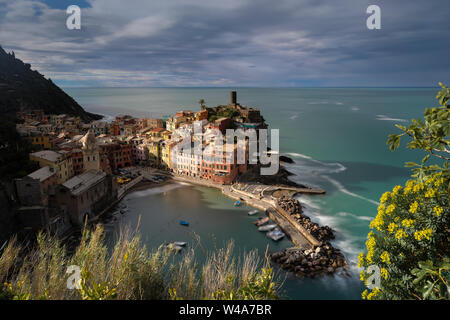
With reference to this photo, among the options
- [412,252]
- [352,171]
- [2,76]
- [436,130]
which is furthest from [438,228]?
[2,76]

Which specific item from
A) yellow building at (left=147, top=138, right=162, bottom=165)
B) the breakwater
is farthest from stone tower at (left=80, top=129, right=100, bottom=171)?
the breakwater

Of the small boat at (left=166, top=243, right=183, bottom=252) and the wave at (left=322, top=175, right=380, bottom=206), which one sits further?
the wave at (left=322, top=175, right=380, bottom=206)

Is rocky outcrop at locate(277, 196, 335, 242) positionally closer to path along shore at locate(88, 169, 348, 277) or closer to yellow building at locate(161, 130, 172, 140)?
path along shore at locate(88, 169, 348, 277)

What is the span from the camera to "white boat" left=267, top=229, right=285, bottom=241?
1464 cm

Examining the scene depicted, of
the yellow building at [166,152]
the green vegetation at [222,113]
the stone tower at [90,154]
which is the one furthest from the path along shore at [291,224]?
the green vegetation at [222,113]

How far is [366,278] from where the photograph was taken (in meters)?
3.45

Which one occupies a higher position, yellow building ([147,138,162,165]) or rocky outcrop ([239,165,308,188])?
yellow building ([147,138,162,165])

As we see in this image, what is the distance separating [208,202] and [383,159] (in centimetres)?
2275

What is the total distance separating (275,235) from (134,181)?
1287cm

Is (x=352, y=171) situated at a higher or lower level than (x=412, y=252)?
lower

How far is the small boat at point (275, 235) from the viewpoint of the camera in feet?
48.0

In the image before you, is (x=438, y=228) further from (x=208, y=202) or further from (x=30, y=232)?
(x=208, y=202)
